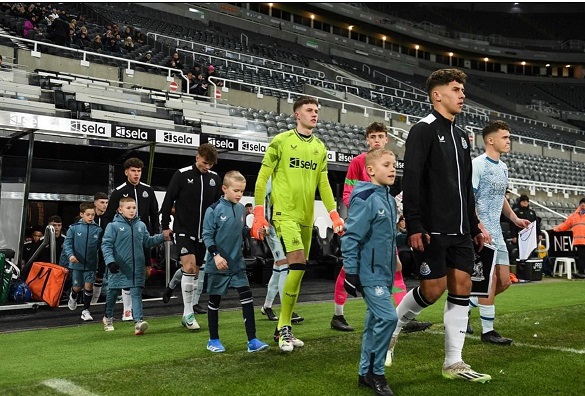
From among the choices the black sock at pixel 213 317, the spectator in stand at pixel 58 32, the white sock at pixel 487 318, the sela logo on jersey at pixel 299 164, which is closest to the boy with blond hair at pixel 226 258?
A: the black sock at pixel 213 317

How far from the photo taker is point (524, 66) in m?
55.0

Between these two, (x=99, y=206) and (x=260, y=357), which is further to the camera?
(x=99, y=206)

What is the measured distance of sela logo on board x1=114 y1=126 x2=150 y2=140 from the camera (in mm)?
9875

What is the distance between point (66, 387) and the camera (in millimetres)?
4062

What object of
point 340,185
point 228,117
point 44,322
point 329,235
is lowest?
point 44,322

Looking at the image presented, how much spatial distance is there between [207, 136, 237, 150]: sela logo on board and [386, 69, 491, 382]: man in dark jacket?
22.6 ft

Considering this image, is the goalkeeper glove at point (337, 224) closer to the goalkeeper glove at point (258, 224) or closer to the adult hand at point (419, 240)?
the goalkeeper glove at point (258, 224)

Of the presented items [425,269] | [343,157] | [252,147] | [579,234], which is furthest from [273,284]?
[579,234]

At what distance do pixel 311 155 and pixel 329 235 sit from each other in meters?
8.44

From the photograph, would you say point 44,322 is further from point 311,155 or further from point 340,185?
point 340,185

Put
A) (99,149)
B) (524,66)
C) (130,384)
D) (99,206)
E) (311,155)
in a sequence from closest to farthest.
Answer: (130,384), (311,155), (99,206), (99,149), (524,66)

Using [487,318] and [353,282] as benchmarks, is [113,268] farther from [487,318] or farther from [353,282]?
[487,318]

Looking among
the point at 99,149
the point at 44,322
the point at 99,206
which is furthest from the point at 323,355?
the point at 99,149

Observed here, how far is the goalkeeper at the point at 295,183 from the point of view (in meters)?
5.45
